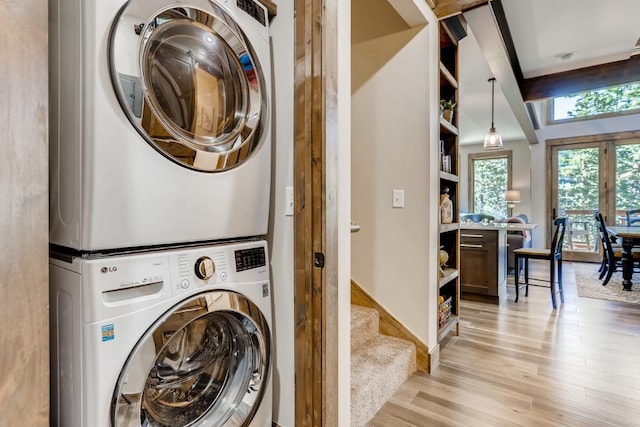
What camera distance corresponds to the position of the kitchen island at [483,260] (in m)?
3.63

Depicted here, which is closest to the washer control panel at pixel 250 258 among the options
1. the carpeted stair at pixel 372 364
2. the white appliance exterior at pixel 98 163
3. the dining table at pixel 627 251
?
the white appliance exterior at pixel 98 163

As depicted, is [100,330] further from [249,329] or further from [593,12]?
[593,12]

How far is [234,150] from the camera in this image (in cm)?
115

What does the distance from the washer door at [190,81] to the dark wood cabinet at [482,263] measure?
3195 millimetres

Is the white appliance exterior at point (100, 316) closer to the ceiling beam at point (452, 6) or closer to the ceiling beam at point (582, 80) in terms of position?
the ceiling beam at point (452, 6)

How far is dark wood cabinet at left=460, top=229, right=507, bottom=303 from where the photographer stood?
11.9 ft

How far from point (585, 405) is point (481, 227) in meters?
2.07

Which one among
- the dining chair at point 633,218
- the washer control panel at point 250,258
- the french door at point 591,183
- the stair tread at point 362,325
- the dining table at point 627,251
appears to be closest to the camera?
the washer control panel at point 250,258

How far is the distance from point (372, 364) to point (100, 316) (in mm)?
1604

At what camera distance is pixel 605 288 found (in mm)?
4512

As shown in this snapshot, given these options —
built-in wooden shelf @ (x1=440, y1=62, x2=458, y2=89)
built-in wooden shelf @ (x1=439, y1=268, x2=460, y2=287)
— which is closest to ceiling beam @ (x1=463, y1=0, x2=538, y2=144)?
built-in wooden shelf @ (x1=440, y1=62, x2=458, y2=89)

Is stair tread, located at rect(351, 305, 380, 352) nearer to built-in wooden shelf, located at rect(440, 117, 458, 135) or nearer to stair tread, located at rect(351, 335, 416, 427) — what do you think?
stair tread, located at rect(351, 335, 416, 427)

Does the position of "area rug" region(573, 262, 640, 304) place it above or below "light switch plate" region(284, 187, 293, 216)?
below

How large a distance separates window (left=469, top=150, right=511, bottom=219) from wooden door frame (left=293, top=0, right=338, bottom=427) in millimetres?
8169
